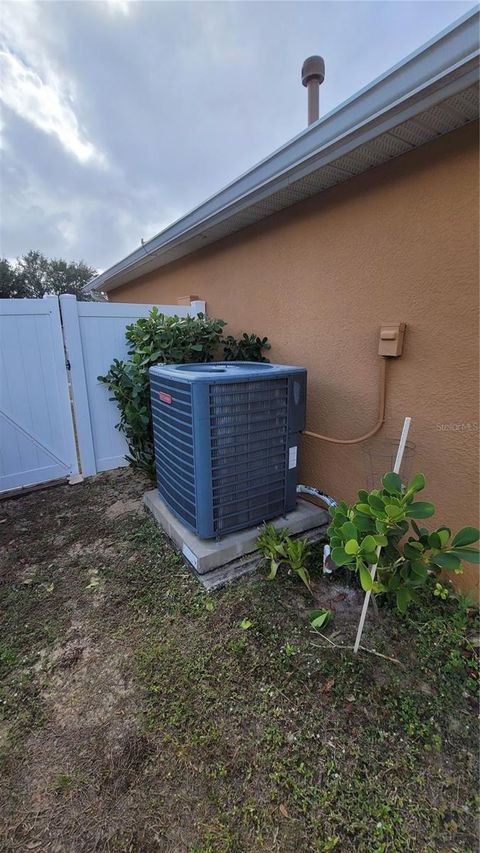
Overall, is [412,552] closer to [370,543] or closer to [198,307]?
[370,543]

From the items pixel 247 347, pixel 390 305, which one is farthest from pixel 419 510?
pixel 247 347

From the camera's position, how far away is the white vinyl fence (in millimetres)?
3068

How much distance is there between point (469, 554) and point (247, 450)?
1.21 metres

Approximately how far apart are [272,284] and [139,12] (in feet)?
9.01

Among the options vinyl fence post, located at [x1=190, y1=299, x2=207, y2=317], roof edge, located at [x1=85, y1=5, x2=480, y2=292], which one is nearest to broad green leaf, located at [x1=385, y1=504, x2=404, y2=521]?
roof edge, located at [x1=85, y1=5, x2=480, y2=292]

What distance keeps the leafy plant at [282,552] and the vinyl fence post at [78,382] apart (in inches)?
86.4

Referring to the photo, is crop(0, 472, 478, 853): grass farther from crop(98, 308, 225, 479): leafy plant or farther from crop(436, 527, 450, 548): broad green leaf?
crop(98, 308, 225, 479): leafy plant

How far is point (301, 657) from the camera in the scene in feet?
5.00

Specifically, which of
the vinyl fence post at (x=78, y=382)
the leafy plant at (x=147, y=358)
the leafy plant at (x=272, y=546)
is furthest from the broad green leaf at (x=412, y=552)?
the vinyl fence post at (x=78, y=382)

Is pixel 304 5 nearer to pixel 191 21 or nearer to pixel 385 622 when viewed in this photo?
pixel 191 21

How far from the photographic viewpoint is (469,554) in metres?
1.22

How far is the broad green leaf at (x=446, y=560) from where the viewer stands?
1.23 meters

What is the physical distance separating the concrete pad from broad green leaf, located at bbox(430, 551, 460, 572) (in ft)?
3.64

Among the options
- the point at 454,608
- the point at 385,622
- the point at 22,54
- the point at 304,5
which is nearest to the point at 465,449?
the point at 454,608
